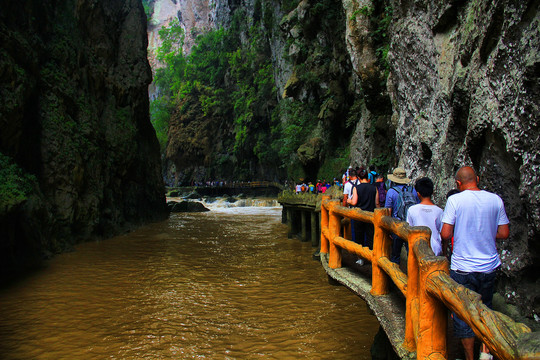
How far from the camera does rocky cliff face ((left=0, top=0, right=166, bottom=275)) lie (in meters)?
10.7

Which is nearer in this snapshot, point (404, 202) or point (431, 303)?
point (431, 303)

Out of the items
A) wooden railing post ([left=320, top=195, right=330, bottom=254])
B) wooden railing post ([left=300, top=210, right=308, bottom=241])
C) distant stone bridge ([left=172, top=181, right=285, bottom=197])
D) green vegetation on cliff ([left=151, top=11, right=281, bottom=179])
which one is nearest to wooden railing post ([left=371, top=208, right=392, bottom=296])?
wooden railing post ([left=320, top=195, right=330, bottom=254])

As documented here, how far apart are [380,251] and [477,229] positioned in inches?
50.4

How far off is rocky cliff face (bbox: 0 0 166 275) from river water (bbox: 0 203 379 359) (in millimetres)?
1845

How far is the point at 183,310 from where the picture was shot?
23.2 ft

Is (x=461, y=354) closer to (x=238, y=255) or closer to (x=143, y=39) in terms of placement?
(x=238, y=255)

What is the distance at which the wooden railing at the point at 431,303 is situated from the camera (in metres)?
1.95

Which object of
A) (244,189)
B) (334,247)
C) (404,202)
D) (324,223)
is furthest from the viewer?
(244,189)

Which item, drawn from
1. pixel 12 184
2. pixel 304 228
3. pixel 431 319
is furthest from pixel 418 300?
pixel 304 228

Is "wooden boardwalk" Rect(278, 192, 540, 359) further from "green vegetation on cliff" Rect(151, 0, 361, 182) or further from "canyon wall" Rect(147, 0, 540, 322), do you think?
"green vegetation on cliff" Rect(151, 0, 361, 182)

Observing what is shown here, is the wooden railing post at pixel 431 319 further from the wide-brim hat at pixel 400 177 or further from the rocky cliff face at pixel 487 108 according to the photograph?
the wide-brim hat at pixel 400 177

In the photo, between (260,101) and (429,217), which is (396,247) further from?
(260,101)

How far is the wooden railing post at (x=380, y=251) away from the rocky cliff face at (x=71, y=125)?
905 cm

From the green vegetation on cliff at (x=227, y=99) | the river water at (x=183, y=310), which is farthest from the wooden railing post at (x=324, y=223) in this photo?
the green vegetation on cliff at (x=227, y=99)
